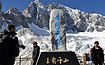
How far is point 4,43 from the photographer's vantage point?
1676 millimetres

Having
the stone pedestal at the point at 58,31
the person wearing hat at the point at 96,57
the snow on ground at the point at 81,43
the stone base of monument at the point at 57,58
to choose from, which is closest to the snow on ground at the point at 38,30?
the snow on ground at the point at 81,43

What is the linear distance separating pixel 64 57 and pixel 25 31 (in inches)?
1149

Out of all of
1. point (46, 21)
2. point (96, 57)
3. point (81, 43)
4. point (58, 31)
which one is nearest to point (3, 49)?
point (96, 57)

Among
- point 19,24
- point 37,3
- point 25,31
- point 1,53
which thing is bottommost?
point 1,53

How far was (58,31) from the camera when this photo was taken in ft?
17.1

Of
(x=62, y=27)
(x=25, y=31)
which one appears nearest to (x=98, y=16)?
(x=25, y=31)

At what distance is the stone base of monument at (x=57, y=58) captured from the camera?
9.35 feet

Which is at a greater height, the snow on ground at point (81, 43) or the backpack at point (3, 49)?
the snow on ground at point (81, 43)

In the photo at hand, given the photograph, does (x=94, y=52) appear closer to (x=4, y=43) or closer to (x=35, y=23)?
(x=4, y=43)

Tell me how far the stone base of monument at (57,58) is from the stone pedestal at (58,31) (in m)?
2.18

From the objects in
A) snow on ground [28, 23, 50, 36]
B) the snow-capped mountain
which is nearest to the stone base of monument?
the snow-capped mountain

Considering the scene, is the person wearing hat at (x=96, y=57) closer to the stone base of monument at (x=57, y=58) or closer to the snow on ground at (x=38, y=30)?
the stone base of monument at (x=57, y=58)

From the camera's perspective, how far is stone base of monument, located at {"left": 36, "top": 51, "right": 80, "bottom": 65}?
2.85 meters

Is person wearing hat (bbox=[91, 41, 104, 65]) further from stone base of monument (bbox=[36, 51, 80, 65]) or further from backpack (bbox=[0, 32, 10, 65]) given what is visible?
backpack (bbox=[0, 32, 10, 65])
